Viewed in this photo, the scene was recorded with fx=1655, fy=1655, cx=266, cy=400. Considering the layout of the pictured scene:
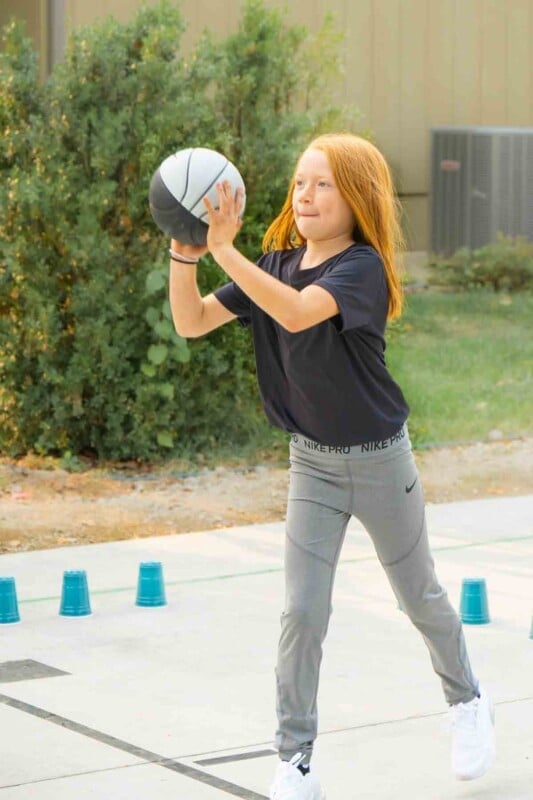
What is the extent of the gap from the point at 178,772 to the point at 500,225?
1566 centimetres

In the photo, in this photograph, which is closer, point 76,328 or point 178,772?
point 178,772

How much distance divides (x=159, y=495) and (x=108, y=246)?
165 cm

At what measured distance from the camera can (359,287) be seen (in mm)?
4344

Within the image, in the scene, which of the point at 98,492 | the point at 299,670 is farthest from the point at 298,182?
the point at 98,492

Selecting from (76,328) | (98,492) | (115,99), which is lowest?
(98,492)

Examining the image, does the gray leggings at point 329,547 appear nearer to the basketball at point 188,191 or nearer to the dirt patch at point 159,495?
the basketball at point 188,191

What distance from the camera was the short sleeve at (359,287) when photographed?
14.1 feet

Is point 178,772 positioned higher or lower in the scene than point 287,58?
lower

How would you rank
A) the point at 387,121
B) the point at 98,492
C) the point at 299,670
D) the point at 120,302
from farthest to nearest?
the point at 387,121, the point at 120,302, the point at 98,492, the point at 299,670

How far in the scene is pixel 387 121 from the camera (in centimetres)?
1933

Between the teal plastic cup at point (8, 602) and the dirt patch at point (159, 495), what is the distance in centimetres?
152

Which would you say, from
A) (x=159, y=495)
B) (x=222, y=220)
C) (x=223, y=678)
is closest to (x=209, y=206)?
(x=222, y=220)

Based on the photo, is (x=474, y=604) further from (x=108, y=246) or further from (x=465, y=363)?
(x=465, y=363)

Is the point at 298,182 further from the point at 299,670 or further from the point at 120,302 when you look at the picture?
the point at 120,302
